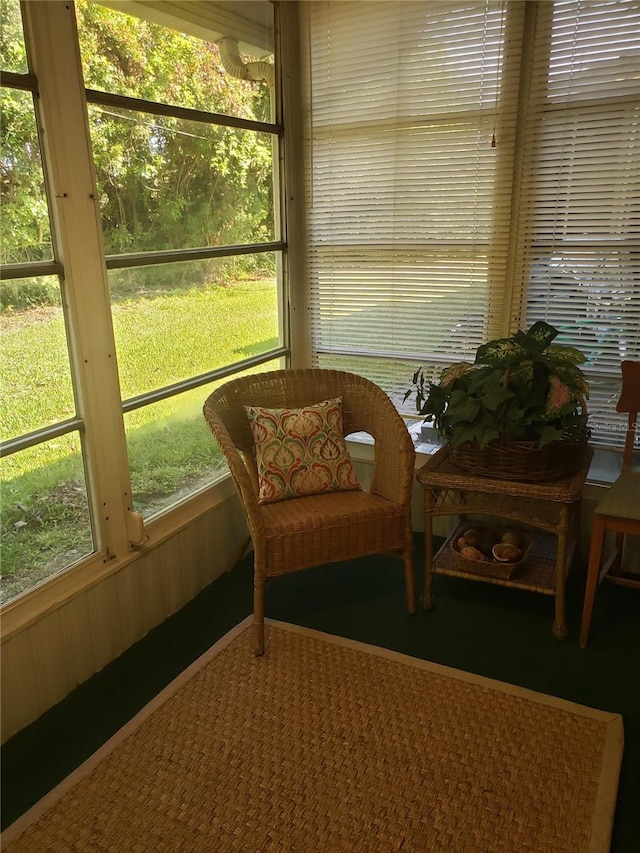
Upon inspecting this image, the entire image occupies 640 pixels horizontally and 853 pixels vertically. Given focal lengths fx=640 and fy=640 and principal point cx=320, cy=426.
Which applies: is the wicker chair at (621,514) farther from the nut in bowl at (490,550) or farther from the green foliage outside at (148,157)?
the green foliage outside at (148,157)

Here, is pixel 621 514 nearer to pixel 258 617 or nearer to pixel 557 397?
pixel 557 397

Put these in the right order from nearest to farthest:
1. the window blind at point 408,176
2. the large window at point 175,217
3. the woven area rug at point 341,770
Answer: the woven area rug at point 341,770 → the large window at point 175,217 → the window blind at point 408,176

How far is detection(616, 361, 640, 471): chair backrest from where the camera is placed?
2294 millimetres

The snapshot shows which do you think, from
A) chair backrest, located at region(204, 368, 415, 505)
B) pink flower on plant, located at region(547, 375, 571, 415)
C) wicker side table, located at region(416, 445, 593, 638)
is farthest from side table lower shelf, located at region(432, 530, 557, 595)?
pink flower on plant, located at region(547, 375, 571, 415)

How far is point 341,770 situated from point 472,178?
2.15m

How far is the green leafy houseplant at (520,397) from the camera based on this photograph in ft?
6.82

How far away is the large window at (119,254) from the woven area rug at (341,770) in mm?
582

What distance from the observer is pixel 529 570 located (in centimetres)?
231

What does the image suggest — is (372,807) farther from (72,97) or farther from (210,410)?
(72,97)

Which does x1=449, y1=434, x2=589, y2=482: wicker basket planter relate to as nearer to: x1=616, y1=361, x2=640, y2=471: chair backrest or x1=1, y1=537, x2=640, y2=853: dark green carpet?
x1=616, y1=361, x2=640, y2=471: chair backrest

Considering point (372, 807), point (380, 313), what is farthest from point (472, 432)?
point (372, 807)

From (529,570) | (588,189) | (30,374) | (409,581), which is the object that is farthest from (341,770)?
(588,189)

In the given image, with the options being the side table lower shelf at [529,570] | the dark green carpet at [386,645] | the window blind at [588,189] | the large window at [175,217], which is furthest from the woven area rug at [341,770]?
the window blind at [588,189]

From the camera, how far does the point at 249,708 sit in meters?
1.87
